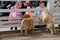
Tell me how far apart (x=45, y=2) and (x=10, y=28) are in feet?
2.95

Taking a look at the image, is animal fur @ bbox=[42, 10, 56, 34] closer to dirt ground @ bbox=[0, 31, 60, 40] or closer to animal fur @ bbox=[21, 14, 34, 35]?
dirt ground @ bbox=[0, 31, 60, 40]

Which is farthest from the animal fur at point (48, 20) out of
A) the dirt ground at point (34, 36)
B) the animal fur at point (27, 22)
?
the animal fur at point (27, 22)

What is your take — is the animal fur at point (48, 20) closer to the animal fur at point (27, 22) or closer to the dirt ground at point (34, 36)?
the dirt ground at point (34, 36)

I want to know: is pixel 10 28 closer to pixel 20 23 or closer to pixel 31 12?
pixel 20 23

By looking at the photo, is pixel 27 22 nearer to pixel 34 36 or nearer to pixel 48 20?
A: pixel 34 36

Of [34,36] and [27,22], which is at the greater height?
[27,22]

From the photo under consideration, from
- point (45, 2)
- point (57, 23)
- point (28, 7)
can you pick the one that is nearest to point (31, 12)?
point (28, 7)

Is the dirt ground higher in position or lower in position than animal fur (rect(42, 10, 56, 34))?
lower

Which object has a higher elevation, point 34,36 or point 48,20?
point 48,20

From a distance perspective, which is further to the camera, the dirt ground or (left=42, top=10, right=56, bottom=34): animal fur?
(left=42, top=10, right=56, bottom=34): animal fur

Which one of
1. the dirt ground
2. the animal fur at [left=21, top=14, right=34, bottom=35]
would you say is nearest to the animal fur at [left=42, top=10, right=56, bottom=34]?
the dirt ground

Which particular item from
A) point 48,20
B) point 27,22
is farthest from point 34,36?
point 48,20

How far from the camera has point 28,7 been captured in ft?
10.7

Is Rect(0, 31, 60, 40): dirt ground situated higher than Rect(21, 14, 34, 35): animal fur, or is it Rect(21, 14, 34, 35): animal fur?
Rect(21, 14, 34, 35): animal fur
